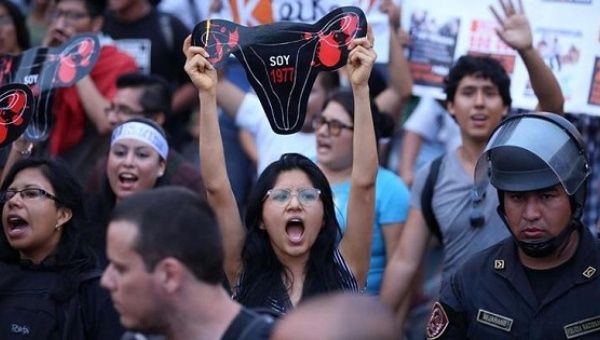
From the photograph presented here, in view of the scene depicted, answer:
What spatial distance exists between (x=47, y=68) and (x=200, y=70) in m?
1.44

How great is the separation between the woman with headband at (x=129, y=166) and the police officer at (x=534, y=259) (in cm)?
212

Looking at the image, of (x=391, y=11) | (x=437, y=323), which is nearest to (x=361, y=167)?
(x=437, y=323)

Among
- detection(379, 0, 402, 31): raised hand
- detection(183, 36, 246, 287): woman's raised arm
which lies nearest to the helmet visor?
detection(183, 36, 246, 287): woman's raised arm

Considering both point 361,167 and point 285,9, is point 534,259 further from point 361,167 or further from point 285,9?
point 285,9

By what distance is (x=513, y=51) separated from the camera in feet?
24.2

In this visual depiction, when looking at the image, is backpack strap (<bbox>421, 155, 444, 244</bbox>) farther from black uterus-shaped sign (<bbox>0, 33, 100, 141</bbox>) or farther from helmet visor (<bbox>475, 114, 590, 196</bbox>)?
black uterus-shaped sign (<bbox>0, 33, 100, 141</bbox>)

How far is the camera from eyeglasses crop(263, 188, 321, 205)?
568 cm

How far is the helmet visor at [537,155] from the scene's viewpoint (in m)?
5.21

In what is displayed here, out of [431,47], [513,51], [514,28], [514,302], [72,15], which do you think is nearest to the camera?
[514,302]

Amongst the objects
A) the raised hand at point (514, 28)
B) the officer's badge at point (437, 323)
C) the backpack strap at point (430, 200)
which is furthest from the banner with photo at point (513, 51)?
the officer's badge at point (437, 323)

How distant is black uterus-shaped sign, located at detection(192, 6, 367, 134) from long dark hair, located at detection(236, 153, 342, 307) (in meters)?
0.20

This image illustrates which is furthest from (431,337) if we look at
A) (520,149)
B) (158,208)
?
(158,208)

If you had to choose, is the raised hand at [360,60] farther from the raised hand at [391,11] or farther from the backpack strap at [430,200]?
the raised hand at [391,11]

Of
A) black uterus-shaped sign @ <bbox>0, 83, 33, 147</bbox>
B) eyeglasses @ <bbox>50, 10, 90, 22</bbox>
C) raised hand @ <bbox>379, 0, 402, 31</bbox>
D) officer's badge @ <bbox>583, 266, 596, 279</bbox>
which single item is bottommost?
officer's badge @ <bbox>583, 266, 596, 279</bbox>
